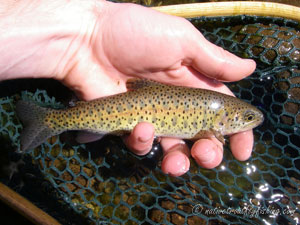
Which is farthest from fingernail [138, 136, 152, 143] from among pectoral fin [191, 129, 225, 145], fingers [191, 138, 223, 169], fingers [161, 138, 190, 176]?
pectoral fin [191, 129, 225, 145]

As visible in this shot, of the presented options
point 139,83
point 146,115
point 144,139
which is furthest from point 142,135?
point 139,83

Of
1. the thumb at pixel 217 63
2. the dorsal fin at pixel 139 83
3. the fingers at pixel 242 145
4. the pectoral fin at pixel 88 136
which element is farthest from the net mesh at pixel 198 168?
the dorsal fin at pixel 139 83

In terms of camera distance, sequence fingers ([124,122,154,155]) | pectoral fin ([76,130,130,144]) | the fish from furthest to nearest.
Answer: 1. pectoral fin ([76,130,130,144])
2. the fish
3. fingers ([124,122,154,155])

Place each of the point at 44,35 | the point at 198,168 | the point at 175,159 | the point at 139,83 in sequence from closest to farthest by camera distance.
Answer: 1. the point at 44,35
2. the point at 175,159
3. the point at 139,83
4. the point at 198,168

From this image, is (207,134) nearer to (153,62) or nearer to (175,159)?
(175,159)

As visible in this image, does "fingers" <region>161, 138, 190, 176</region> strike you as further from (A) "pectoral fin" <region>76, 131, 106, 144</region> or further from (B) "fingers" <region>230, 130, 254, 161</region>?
(A) "pectoral fin" <region>76, 131, 106, 144</region>

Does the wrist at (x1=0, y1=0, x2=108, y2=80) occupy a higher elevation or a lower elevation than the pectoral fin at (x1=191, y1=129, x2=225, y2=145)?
higher
